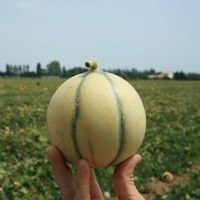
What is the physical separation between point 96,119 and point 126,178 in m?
0.48

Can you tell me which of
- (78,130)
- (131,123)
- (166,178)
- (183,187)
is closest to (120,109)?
(131,123)

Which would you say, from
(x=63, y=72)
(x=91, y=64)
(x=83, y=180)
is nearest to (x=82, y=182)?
(x=83, y=180)

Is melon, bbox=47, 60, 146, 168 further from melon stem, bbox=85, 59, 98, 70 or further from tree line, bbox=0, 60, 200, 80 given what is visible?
tree line, bbox=0, 60, 200, 80

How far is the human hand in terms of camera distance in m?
1.83

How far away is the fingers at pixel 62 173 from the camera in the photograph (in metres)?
1.90

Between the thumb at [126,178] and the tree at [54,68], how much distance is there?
105 meters

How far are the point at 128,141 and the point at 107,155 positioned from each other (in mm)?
117

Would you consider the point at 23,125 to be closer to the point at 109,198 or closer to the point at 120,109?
the point at 109,198

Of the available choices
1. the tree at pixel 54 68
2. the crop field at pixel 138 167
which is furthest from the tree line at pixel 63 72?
the crop field at pixel 138 167

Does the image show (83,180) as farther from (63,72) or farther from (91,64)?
(63,72)

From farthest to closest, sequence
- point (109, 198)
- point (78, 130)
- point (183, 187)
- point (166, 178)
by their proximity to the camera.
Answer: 1. point (166, 178)
2. point (183, 187)
3. point (109, 198)
4. point (78, 130)

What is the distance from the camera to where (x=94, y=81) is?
183 cm

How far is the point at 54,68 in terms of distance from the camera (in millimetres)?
114500

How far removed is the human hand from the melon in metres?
0.07
